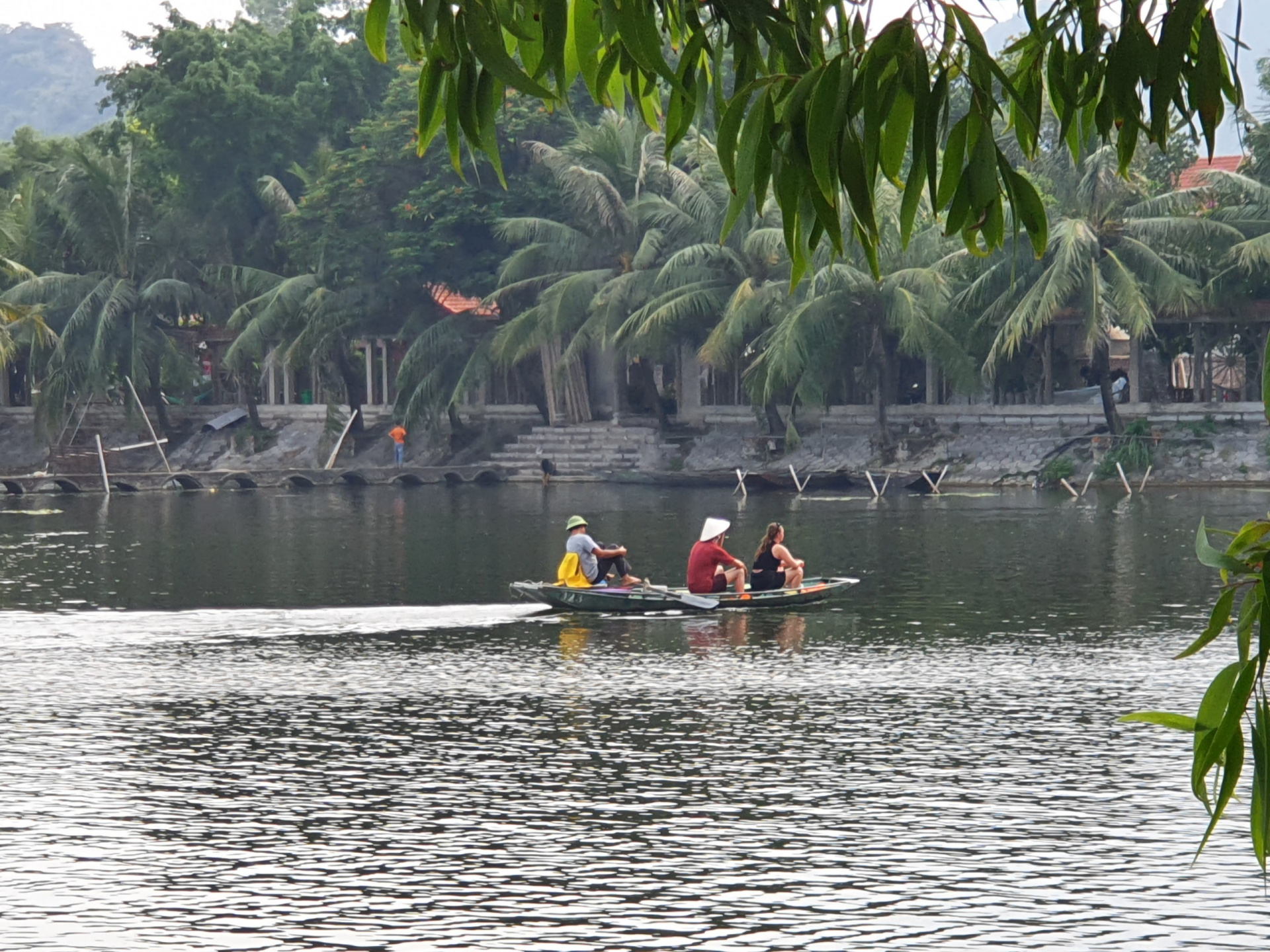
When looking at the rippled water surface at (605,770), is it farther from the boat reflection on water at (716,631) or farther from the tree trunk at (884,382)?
the tree trunk at (884,382)

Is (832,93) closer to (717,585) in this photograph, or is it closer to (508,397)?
(717,585)

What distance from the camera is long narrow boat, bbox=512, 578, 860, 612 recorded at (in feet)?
68.8

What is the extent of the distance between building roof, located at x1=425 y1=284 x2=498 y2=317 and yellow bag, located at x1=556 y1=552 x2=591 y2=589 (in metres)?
27.4

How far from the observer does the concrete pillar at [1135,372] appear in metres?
43.4

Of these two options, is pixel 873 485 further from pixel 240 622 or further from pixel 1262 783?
pixel 1262 783

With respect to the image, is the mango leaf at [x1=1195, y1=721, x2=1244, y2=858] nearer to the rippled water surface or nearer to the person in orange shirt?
the rippled water surface

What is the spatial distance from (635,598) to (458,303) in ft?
115

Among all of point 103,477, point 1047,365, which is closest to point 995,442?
point 1047,365

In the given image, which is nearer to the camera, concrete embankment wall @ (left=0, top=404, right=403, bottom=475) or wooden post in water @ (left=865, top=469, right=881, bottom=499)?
wooden post in water @ (left=865, top=469, right=881, bottom=499)

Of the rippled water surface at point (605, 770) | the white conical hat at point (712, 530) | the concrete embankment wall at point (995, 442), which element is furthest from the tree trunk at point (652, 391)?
the white conical hat at point (712, 530)

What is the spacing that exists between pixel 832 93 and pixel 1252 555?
57.3 inches

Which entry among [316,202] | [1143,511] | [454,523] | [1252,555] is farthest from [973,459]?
[1252,555]

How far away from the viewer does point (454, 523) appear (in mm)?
36094

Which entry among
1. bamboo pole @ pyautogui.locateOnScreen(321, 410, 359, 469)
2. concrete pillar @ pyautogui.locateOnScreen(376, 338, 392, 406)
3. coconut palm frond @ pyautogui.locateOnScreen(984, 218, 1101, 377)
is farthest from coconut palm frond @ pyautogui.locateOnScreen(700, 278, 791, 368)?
concrete pillar @ pyautogui.locateOnScreen(376, 338, 392, 406)
